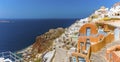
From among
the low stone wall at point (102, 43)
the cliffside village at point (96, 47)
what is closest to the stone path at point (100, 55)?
the cliffside village at point (96, 47)

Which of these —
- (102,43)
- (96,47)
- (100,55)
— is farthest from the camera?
(102,43)

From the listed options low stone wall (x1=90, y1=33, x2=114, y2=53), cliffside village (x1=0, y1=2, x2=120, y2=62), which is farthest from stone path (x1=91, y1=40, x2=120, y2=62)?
low stone wall (x1=90, y1=33, x2=114, y2=53)

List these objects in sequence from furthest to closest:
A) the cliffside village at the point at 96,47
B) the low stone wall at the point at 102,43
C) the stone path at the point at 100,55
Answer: the low stone wall at the point at 102,43
the stone path at the point at 100,55
the cliffside village at the point at 96,47

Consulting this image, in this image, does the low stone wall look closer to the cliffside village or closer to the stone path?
the cliffside village

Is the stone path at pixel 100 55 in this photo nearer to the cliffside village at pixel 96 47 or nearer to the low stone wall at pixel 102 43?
the cliffside village at pixel 96 47

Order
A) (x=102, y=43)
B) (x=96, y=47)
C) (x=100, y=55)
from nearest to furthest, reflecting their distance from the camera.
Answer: (x=100, y=55) < (x=96, y=47) < (x=102, y=43)

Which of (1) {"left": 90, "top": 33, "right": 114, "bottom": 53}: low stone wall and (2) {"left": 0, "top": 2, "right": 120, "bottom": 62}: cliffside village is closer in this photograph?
(2) {"left": 0, "top": 2, "right": 120, "bottom": 62}: cliffside village

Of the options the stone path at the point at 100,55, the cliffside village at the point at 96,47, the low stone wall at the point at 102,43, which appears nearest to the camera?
the cliffside village at the point at 96,47

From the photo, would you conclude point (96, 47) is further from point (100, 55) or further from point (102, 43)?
point (100, 55)

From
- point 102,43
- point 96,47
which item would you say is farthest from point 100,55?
point 102,43

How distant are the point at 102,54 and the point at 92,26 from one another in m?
6.68

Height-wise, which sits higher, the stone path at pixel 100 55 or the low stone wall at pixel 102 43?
the low stone wall at pixel 102 43

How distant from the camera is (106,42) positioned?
84.7 ft

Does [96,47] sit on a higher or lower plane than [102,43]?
lower
